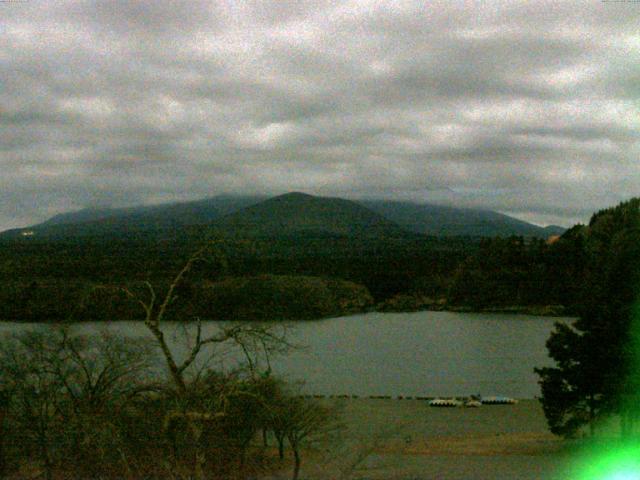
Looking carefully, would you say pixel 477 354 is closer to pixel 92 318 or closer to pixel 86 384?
pixel 92 318

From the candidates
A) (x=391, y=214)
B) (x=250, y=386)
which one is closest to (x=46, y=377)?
(x=250, y=386)

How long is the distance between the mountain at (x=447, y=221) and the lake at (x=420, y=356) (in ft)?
81.2

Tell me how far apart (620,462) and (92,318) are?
6811 millimetres

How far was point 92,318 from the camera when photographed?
8984 millimetres

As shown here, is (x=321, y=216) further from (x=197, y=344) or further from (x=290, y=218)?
(x=197, y=344)

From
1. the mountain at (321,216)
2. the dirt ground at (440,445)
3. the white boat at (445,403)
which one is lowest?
the white boat at (445,403)

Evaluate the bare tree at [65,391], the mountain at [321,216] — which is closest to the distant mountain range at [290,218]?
the mountain at [321,216]

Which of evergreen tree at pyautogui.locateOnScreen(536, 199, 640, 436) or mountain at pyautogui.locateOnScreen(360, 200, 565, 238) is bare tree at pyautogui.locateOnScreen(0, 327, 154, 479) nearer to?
evergreen tree at pyautogui.locateOnScreen(536, 199, 640, 436)

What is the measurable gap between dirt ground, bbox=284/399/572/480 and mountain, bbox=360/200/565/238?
38.4m

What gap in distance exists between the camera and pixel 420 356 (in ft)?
81.0

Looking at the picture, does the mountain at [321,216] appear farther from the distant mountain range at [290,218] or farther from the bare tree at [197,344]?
the bare tree at [197,344]

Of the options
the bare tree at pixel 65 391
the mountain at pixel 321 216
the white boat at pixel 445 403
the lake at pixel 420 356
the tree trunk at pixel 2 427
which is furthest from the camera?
the mountain at pixel 321 216

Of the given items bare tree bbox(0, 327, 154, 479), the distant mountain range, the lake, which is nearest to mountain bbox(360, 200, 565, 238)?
the distant mountain range

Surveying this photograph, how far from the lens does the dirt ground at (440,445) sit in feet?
20.2
